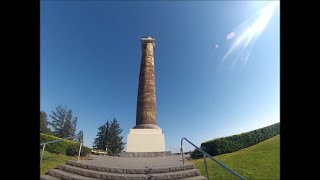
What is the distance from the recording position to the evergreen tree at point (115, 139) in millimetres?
40750

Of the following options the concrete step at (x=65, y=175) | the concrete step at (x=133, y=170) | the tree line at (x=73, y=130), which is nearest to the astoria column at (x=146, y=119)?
the concrete step at (x=133, y=170)

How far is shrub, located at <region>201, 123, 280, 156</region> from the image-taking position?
639 inches

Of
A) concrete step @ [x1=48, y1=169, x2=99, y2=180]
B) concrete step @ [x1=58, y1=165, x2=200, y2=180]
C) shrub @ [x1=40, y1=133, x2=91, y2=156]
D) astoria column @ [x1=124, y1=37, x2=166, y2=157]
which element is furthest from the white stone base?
concrete step @ [x1=48, y1=169, x2=99, y2=180]

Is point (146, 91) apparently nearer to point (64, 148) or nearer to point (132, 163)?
point (64, 148)

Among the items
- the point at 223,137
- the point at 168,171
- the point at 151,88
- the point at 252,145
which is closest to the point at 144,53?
the point at 151,88

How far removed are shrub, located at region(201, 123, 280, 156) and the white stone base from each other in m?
3.32

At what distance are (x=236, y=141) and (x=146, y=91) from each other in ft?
23.9

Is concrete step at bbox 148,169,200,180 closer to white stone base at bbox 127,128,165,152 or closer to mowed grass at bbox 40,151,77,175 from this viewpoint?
mowed grass at bbox 40,151,77,175

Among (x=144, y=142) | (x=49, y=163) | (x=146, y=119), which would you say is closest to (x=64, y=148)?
(x=144, y=142)

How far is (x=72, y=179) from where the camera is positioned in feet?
22.0

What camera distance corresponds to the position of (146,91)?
18.1 metres
